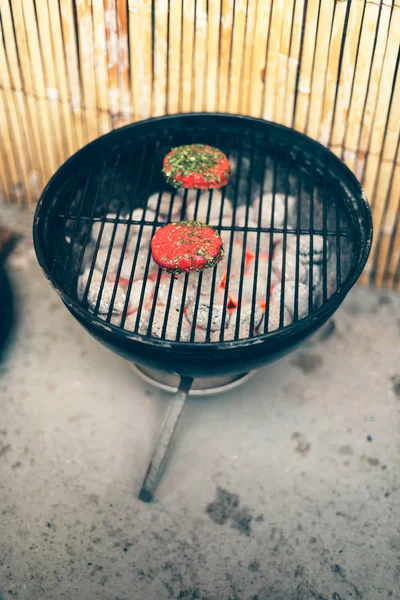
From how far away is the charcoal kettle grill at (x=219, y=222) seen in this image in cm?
Result: 242

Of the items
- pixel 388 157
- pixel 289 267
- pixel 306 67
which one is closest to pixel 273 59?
pixel 306 67

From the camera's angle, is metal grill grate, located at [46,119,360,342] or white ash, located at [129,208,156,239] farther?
white ash, located at [129,208,156,239]

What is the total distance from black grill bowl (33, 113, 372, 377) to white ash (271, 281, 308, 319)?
0.07 m

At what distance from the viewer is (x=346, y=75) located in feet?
9.63

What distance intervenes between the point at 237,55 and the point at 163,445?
6.76 ft

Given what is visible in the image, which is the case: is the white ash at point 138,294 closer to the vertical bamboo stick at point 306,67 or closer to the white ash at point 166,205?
the white ash at point 166,205

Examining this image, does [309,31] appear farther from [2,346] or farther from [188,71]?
[2,346]

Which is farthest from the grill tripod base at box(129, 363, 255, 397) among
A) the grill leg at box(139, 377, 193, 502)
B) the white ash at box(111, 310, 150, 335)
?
the white ash at box(111, 310, 150, 335)

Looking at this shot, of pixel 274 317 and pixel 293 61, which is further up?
pixel 293 61

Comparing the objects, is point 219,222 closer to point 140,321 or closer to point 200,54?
point 140,321

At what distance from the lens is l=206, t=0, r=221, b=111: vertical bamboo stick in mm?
2928

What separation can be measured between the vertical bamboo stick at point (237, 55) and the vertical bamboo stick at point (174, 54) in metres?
0.29

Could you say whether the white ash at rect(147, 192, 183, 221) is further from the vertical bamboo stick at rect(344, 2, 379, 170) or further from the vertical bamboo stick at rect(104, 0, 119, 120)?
the vertical bamboo stick at rect(344, 2, 379, 170)

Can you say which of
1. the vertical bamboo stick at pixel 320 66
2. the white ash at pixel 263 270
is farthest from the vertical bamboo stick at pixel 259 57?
the white ash at pixel 263 270
